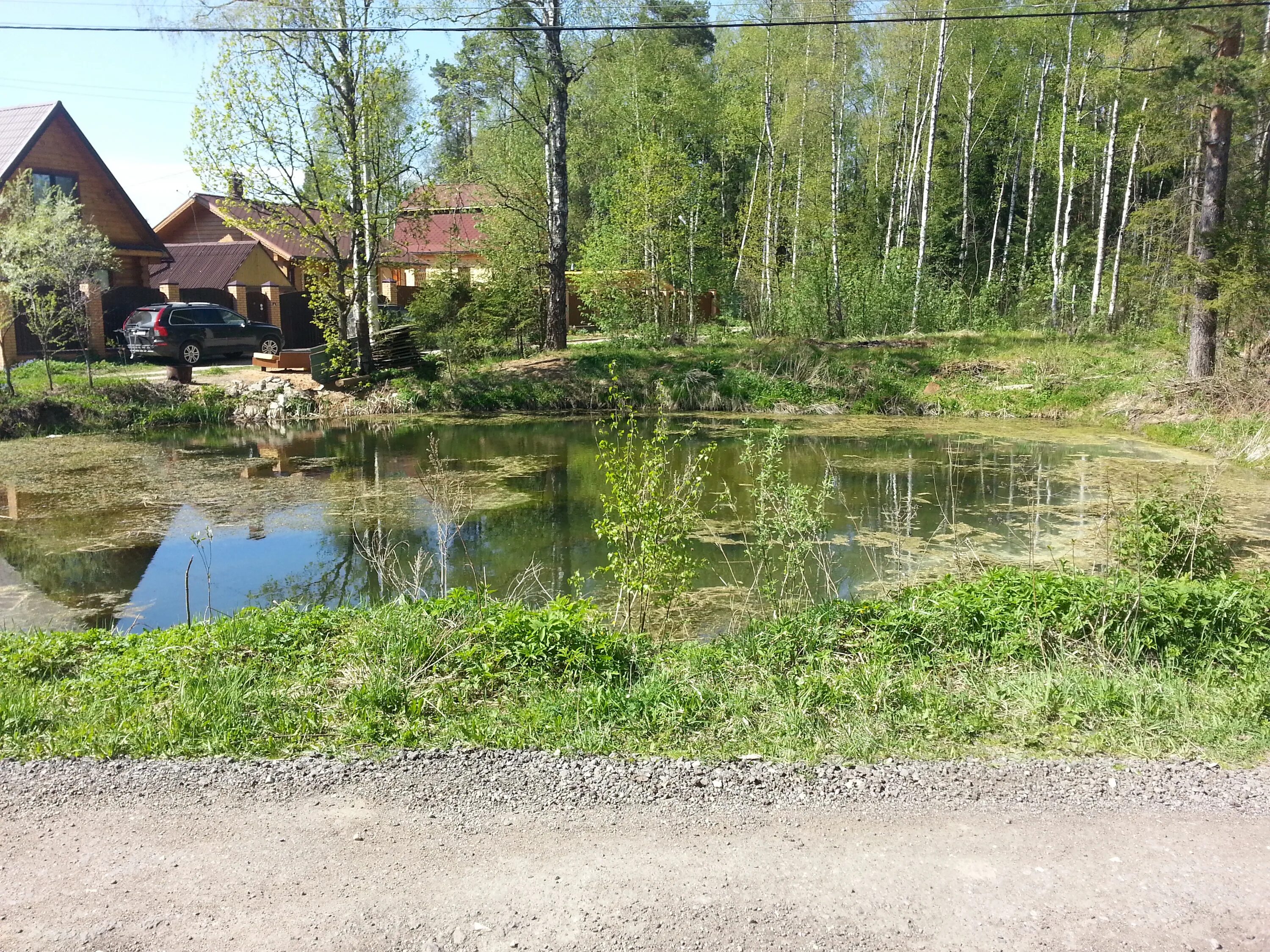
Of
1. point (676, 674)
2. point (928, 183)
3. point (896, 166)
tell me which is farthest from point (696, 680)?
point (896, 166)

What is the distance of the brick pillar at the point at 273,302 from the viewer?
29594mm

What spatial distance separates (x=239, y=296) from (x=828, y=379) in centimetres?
2127

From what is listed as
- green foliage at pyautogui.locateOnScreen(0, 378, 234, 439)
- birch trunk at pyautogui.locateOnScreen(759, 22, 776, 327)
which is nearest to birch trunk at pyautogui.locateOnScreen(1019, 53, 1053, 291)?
birch trunk at pyautogui.locateOnScreen(759, 22, 776, 327)

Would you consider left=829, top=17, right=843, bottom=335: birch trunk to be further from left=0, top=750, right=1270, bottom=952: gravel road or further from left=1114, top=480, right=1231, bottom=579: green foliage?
left=0, top=750, right=1270, bottom=952: gravel road

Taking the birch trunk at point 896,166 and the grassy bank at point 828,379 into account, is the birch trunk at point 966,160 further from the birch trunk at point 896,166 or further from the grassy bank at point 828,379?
the grassy bank at point 828,379

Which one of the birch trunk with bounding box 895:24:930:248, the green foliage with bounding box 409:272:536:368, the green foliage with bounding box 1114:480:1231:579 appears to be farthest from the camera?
the birch trunk with bounding box 895:24:930:248

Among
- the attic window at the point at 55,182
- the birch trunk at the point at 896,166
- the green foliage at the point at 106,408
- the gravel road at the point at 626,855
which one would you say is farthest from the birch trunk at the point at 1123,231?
the attic window at the point at 55,182

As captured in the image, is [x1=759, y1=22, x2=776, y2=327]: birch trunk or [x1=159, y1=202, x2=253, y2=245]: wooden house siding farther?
[x1=159, y1=202, x2=253, y2=245]: wooden house siding

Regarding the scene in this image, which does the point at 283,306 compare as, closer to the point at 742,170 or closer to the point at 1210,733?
the point at 742,170

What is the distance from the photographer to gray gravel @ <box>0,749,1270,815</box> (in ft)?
15.0

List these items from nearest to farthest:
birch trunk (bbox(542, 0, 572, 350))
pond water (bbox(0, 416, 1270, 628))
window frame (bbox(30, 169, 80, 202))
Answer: pond water (bbox(0, 416, 1270, 628)) < birch trunk (bbox(542, 0, 572, 350)) < window frame (bbox(30, 169, 80, 202))

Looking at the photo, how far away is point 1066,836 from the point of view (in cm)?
424

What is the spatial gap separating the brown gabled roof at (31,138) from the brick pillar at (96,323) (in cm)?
337

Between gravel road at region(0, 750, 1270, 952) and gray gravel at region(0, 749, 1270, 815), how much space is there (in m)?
0.02
